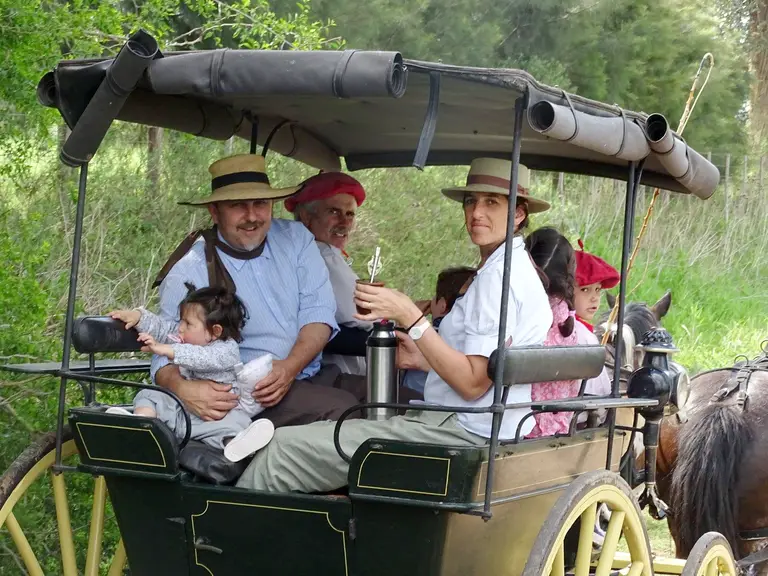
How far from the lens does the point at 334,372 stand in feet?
15.2

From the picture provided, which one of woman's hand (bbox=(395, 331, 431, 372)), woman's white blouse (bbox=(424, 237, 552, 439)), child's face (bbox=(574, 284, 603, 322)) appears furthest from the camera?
child's face (bbox=(574, 284, 603, 322))

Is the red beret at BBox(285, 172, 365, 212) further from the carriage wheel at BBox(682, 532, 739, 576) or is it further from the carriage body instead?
the carriage wheel at BBox(682, 532, 739, 576)

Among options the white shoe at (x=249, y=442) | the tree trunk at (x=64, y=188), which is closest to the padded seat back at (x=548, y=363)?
the white shoe at (x=249, y=442)

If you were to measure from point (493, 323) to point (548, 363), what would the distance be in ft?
0.70

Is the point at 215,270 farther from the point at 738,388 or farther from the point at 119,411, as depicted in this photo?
the point at 738,388

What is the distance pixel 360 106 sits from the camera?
4.61 metres

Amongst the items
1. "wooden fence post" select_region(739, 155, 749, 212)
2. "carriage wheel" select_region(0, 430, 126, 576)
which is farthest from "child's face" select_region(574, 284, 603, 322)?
"wooden fence post" select_region(739, 155, 749, 212)

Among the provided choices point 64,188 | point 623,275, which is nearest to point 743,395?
point 623,275

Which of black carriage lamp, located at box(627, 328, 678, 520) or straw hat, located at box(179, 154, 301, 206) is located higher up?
straw hat, located at box(179, 154, 301, 206)

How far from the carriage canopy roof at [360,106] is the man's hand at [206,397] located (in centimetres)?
86

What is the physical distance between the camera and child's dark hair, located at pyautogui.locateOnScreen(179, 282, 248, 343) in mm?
3908

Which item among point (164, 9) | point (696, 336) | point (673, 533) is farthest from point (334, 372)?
point (696, 336)

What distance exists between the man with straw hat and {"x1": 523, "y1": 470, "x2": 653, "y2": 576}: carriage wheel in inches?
39.8

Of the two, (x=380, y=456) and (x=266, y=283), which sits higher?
(x=266, y=283)
